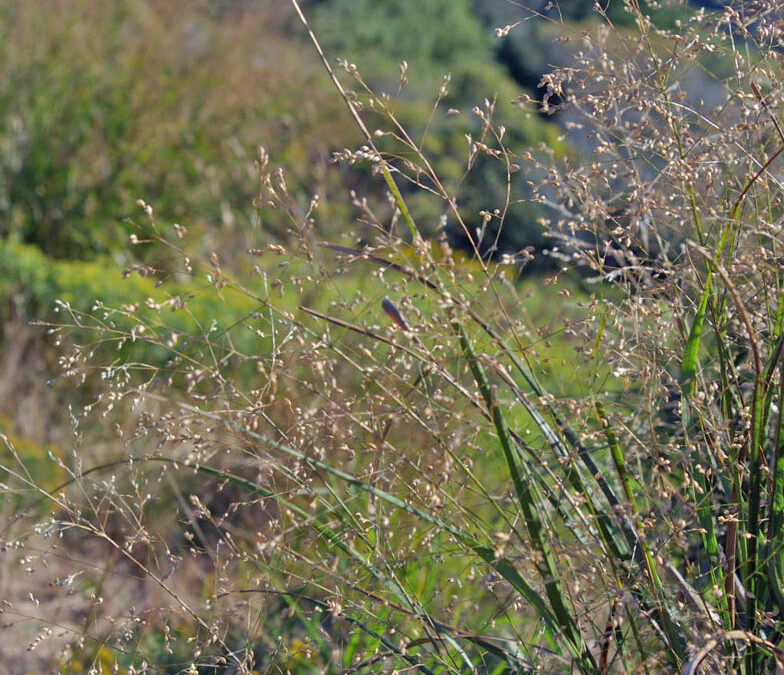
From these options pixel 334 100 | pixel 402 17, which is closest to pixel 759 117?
pixel 334 100

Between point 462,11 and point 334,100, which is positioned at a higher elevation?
point 462,11

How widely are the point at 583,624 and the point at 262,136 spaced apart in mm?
7574

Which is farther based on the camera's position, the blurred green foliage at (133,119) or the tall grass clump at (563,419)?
the blurred green foliage at (133,119)

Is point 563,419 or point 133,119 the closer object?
point 563,419

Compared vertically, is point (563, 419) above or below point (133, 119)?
above

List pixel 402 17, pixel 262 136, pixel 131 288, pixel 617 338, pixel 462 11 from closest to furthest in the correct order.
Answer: pixel 617 338 → pixel 131 288 → pixel 262 136 → pixel 462 11 → pixel 402 17

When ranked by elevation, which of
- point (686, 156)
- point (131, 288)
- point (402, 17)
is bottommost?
point (131, 288)

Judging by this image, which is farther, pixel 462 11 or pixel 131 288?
pixel 462 11

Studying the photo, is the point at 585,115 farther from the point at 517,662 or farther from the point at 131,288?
the point at 131,288

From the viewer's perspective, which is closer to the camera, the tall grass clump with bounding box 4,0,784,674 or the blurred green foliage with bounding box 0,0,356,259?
the tall grass clump with bounding box 4,0,784,674

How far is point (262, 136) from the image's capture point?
843 centimetres

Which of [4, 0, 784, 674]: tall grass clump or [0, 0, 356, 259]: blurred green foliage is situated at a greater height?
[4, 0, 784, 674]: tall grass clump

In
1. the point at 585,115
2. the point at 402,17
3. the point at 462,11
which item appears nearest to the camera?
the point at 585,115

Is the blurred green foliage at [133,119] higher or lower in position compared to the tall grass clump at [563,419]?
lower
